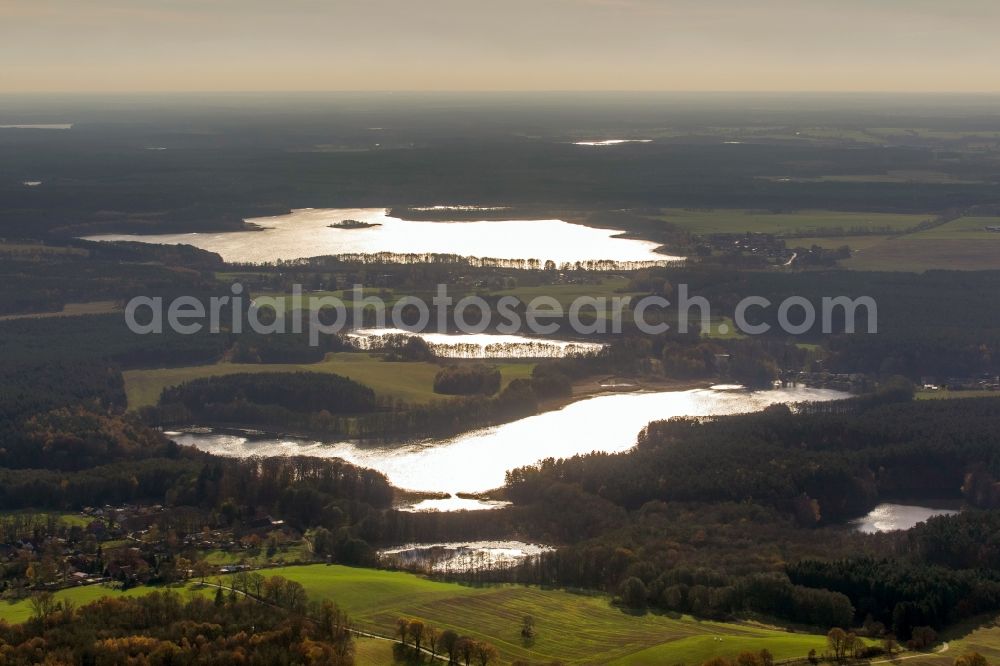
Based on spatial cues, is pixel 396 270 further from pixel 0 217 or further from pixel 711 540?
pixel 711 540

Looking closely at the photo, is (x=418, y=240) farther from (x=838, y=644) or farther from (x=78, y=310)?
(x=838, y=644)

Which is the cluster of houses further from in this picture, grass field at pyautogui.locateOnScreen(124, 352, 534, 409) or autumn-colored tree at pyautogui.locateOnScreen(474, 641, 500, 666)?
grass field at pyautogui.locateOnScreen(124, 352, 534, 409)

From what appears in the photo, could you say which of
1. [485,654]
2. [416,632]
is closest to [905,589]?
[485,654]

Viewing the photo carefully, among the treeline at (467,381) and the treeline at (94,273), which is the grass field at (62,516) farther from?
the treeline at (94,273)

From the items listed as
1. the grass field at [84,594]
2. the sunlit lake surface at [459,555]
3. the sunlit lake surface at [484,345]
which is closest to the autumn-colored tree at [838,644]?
the sunlit lake surface at [459,555]

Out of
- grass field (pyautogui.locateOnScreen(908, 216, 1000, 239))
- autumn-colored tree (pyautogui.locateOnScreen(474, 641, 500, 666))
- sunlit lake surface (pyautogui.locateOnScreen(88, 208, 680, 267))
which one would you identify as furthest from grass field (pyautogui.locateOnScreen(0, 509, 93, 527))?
grass field (pyautogui.locateOnScreen(908, 216, 1000, 239))

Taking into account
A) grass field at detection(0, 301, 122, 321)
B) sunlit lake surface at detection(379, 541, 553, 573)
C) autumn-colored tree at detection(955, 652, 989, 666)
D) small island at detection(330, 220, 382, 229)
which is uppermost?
small island at detection(330, 220, 382, 229)
